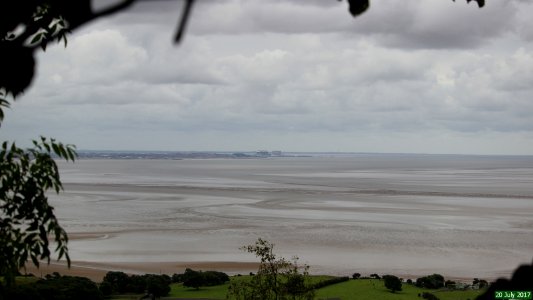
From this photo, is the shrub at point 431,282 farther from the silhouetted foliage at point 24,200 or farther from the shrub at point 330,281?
the silhouetted foliage at point 24,200

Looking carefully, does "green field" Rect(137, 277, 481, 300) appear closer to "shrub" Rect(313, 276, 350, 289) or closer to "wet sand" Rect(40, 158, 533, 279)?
"shrub" Rect(313, 276, 350, 289)

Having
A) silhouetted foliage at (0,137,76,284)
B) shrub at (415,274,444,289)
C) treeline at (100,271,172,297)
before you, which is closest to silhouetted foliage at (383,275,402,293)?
shrub at (415,274,444,289)

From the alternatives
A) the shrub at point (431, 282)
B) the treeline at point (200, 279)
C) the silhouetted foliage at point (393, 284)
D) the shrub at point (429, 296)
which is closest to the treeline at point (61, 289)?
the treeline at point (200, 279)

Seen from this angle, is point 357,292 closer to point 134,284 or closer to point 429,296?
point 429,296

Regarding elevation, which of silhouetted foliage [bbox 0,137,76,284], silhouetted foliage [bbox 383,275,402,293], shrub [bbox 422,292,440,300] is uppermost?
silhouetted foliage [bbox 0,137,76,284]

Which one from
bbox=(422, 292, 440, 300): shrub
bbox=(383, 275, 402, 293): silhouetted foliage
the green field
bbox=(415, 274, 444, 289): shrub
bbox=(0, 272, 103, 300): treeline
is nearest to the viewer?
bbox=(0, 272, 103, 300): treeline

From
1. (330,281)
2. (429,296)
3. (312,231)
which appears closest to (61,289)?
(330,281)

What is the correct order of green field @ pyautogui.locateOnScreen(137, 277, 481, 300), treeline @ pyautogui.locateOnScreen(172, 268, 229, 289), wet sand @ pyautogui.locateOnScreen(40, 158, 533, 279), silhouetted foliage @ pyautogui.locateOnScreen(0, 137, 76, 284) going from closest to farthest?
silhouetted foliage @ pyautogui.locateOnScreen(0, 137, 76, 284)
green field @ pyautogui.locateOnScreen(137, 277, 481, 300)
treeline @ pyautogui.locateOnScreen(172, 268, 229, 289)
wet sand @ pyautogui.locateOnScreen(40, 158, 533, 279)

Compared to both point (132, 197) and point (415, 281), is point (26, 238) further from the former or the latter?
point (132, 197)

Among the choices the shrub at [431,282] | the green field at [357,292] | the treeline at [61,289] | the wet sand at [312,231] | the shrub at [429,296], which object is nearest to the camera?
the treeline at [61,289]
